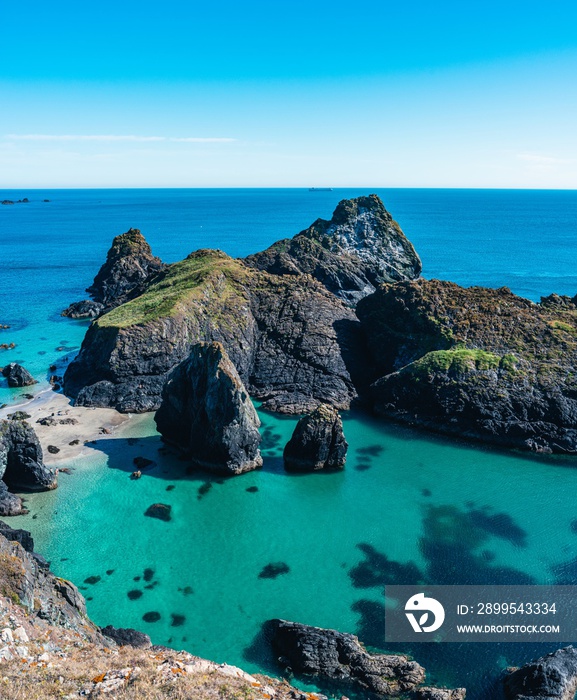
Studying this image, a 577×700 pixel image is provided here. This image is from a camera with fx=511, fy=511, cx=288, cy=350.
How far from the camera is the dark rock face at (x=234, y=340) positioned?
5916 centimetres

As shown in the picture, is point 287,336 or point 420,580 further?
point 287,336

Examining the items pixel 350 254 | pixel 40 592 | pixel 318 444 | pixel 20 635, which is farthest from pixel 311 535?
pixel 350 254

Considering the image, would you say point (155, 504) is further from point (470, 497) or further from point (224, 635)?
point (470, 497)

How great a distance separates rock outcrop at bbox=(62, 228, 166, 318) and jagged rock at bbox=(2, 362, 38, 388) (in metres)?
31.5

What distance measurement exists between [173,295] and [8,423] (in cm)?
3102

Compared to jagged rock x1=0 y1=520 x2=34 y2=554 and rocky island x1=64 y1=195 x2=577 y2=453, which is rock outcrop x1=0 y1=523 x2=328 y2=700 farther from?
rocky island x1=64 y1=195 x2=577 y2=453

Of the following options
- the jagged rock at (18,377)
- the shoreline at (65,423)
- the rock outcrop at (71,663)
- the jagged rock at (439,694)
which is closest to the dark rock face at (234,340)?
the shoreline at (65,423)

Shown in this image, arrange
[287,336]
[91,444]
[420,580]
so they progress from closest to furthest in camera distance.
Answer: [420,580] → [91,444] → [287,336]

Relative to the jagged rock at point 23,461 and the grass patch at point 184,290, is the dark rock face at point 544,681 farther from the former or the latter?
the grass patch at point 184,290

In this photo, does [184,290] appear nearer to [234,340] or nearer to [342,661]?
[234,340]

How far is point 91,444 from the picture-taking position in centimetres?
5003

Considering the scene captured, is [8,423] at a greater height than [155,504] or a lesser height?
greater

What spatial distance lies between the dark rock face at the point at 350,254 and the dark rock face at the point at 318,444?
4977cm

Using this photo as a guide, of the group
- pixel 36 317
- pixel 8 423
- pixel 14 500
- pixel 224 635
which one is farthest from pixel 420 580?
pixel 36 317
